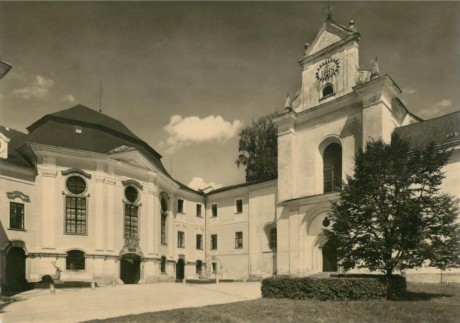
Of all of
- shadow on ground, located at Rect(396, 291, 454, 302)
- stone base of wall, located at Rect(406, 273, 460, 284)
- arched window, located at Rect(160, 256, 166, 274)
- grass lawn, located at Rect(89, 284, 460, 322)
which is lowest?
arched window, located at Rect(160, 256, 166, 274)

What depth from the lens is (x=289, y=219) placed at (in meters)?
31.9

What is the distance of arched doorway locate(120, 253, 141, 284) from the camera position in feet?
106

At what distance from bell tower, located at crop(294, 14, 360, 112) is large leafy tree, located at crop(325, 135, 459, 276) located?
13536 millimetres

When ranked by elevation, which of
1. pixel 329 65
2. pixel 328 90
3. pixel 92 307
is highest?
pixel 329 65

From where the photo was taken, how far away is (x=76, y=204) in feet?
99.4

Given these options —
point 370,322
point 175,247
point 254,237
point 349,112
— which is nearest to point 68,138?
point 175,247

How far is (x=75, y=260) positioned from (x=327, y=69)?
23.5 metres

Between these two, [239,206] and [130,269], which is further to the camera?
[239,206]

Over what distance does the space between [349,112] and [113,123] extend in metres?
20.3

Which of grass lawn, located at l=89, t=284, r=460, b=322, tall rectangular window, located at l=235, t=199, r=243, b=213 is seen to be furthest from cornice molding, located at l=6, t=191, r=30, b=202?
tall rectangular window, located at l=235, t=199, r=243, b=213

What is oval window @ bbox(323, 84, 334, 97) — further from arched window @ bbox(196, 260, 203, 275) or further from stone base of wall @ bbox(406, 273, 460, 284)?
arched window @ bbox(196, 260, 203, 275)

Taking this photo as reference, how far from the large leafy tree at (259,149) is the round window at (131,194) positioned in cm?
1962

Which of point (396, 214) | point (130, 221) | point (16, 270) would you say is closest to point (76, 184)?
point (130, 221)

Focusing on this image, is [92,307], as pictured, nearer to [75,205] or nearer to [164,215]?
[75,205]
